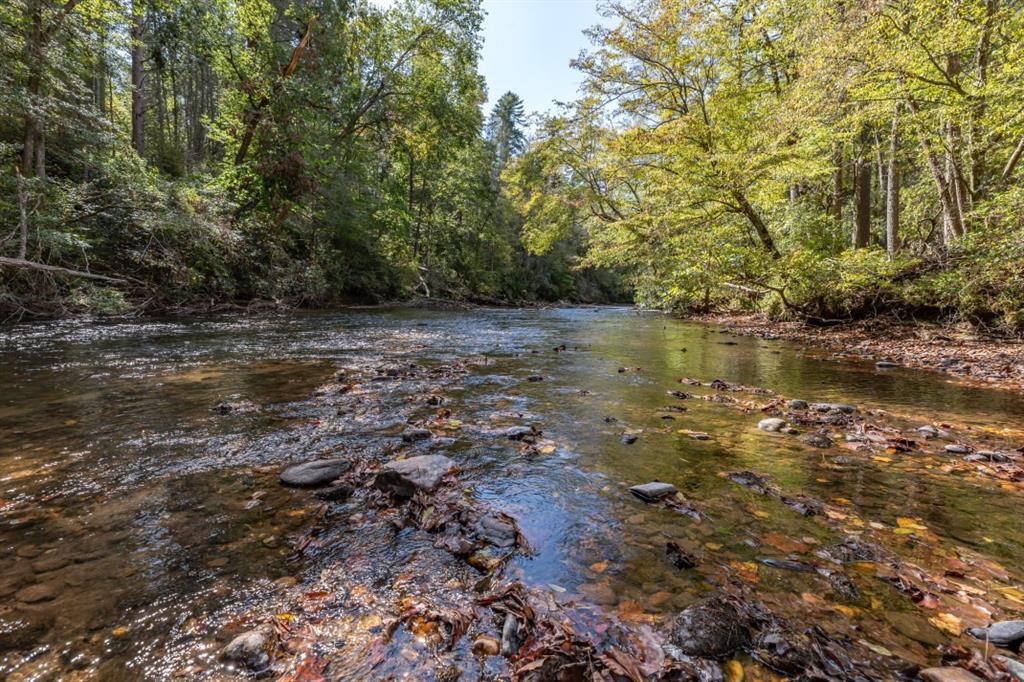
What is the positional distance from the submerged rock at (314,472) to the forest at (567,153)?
10341 mm

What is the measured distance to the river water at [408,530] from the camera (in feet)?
5.62

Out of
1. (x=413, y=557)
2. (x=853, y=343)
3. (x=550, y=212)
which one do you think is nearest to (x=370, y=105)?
(x=550, y=212)

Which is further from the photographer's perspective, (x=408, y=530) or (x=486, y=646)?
(x=408, y=530)

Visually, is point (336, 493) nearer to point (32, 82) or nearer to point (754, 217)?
point (32, 82)

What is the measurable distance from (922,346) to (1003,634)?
33.6 ft

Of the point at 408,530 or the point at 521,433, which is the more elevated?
the point at 521,433

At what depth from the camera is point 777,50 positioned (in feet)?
46.4

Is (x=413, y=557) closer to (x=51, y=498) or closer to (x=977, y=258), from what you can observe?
(x=51, y=498)

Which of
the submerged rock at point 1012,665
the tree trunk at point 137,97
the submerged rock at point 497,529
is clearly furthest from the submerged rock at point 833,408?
the tree trunk at point 137,97

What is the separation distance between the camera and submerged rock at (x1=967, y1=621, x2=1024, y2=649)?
5.40 feet

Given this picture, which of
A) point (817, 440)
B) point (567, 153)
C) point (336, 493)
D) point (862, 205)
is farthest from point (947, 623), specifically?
point (567, 153)

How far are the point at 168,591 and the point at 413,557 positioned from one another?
1004 mm

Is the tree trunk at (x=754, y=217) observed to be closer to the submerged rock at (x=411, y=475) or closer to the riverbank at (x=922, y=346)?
the riverbank at (x=922, y=346)

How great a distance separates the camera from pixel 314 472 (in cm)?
300
